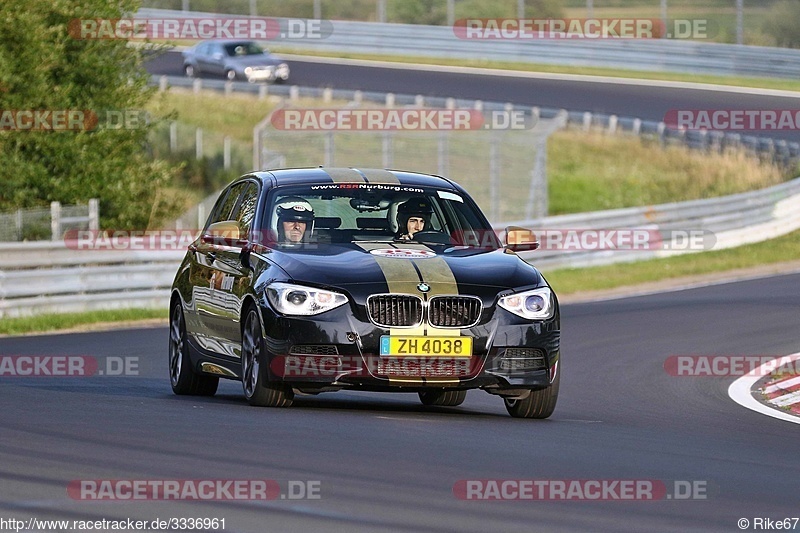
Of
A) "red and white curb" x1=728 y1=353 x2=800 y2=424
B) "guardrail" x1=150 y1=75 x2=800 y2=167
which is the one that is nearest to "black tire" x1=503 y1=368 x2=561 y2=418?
"red and white curb" x1=728 y1=353 x2=800 y2=424

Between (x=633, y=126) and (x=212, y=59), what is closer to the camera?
(x=633, y=126)

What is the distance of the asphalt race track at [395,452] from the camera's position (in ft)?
22.5

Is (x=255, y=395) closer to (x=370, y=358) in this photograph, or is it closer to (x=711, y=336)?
(x=370, y=358)

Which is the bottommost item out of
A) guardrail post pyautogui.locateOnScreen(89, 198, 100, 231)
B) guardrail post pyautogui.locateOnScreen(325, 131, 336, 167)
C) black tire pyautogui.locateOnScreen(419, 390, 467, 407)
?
guardrail post pyautogui.locateOnScreen(325, 131, 336, 167)

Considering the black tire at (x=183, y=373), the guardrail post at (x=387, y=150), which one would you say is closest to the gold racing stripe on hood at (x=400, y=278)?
the black tire at (x=183, y=373)

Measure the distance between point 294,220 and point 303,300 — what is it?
116 cm

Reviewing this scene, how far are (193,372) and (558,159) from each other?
3176cm

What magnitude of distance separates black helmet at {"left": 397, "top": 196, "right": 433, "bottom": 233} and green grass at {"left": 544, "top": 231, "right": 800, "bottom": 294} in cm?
1491

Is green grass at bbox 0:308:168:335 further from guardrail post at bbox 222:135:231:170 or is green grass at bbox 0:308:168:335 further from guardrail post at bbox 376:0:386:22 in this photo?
→ guardrail post at bbox 376:0:386:22

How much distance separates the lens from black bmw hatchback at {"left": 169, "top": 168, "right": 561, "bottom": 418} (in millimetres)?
10203

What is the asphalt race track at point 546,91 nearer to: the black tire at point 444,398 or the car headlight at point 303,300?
the black tire at point 444,398

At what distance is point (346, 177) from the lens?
38.6ft

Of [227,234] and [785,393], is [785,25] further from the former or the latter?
[227,234]

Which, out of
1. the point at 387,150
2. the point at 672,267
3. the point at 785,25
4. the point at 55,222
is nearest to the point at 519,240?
the point at 55,222
